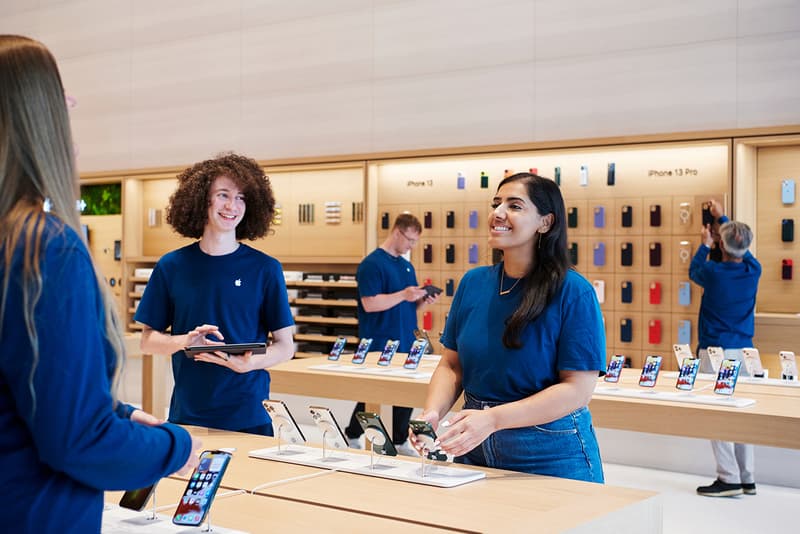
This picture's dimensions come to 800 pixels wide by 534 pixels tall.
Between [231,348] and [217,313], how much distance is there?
237 mm

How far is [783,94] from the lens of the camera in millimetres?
6305

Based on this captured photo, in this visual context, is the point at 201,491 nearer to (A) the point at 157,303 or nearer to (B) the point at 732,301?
(A) the point at 157,303

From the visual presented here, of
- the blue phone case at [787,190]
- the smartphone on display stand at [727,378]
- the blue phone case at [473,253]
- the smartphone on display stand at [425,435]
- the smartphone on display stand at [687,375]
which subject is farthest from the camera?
the blue phone case at [473,253]

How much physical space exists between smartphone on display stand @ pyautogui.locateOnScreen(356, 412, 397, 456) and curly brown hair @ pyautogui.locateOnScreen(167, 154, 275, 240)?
1.04 meters

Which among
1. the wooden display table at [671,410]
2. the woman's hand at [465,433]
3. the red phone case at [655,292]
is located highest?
the red phone case at [655,292]

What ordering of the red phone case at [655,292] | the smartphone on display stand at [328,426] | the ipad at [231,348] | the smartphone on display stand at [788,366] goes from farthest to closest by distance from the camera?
1. the red phone case at [655,292]
2. the smartphone on display stand at [788,366]
3. the ipad at [231,348]
4. the smartphone on display stand at [328,426]

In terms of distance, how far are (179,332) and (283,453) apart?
24.4 inches

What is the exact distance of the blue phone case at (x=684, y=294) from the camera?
685 cm

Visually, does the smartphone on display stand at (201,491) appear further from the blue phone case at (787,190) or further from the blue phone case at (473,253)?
the blue phone case at (473,253)

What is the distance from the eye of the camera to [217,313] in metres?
2.96

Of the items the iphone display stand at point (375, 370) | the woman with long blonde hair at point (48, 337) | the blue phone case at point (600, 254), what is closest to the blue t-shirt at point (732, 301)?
the blue phone case at point (600, 254)

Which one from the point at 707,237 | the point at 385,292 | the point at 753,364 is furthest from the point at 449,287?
the point at 753,364

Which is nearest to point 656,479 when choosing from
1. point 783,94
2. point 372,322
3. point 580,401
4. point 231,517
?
point 372,322

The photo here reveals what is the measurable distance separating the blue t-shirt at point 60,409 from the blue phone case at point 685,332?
6105mm
